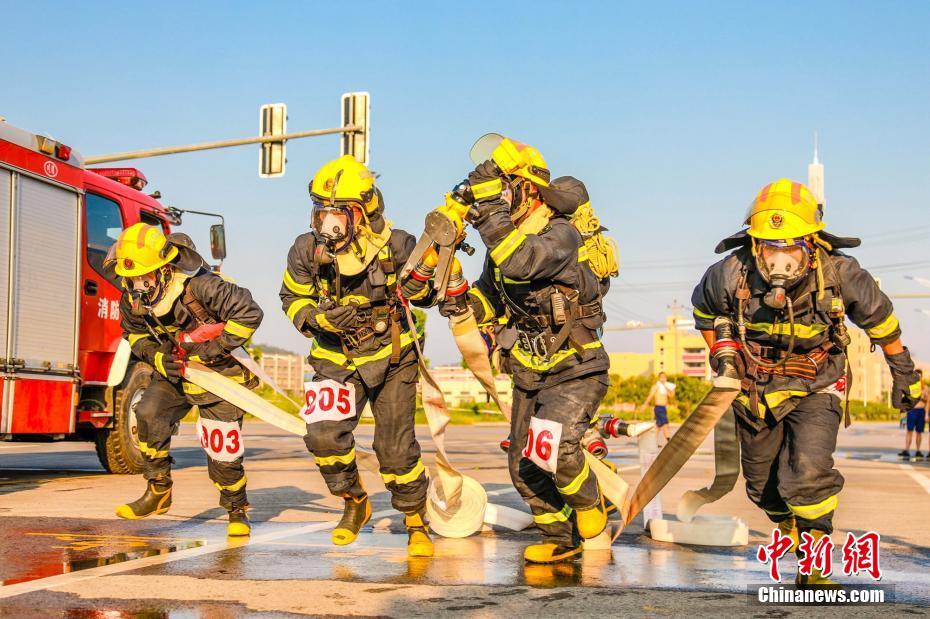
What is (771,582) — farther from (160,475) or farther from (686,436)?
(160,475)

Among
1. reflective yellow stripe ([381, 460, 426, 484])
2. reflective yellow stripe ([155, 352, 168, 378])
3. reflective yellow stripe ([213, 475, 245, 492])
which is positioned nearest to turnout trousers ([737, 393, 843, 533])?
reflective yellow stripe ([381, 460, 426, 484])

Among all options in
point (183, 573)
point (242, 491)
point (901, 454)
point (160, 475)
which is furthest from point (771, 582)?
point (901, 454)

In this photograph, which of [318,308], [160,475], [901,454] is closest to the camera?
[318,308]

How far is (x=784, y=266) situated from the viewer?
5617 mm

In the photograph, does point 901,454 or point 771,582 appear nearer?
point 771,582

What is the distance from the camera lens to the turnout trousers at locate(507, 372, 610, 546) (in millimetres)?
6207

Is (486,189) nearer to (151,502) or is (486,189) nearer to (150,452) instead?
(150,452)

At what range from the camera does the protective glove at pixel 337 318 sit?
6.54 m

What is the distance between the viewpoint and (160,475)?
7957mm

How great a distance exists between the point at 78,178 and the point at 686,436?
799cm

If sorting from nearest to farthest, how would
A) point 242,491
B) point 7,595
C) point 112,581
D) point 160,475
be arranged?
point 7,595 → point 112,581 → point 242,491 → point 160,475

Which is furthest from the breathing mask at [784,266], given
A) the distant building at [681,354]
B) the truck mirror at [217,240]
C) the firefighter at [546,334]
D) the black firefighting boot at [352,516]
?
the distant building at [681,354]

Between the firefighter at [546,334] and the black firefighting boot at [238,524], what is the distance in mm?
1757

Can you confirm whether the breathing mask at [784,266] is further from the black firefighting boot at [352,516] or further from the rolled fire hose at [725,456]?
the black firefighting boot at [352,516]
